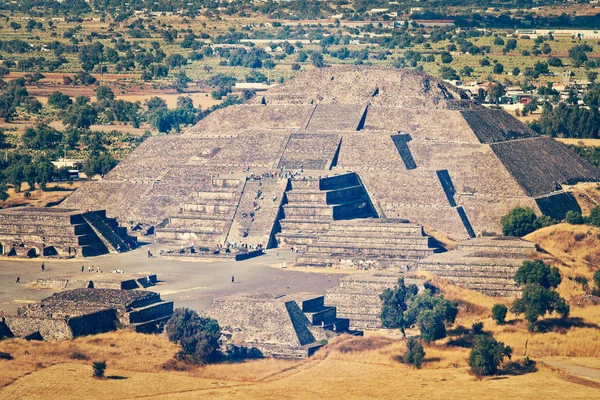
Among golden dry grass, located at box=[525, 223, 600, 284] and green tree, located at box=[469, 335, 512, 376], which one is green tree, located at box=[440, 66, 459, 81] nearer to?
golden dry grass, located at box=[525, 223, 600, 284]

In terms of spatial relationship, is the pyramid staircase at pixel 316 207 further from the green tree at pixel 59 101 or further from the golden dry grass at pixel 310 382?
the green tree at pixel 59 101

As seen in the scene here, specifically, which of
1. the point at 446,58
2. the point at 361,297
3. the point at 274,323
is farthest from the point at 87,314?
the point at 446,58

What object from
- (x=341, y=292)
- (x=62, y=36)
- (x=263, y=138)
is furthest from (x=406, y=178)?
(x=62, y=36)

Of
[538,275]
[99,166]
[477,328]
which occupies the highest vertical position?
[99,166]

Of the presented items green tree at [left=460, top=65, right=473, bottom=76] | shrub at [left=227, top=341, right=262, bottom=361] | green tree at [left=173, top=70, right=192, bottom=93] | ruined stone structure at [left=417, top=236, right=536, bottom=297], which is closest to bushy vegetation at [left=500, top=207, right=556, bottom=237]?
ruined stone structure at [left=417, top=236, right=536, bottom=297]

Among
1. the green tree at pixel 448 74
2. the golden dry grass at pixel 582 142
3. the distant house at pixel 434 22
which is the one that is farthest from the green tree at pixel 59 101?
the distant house at pixel 434 22

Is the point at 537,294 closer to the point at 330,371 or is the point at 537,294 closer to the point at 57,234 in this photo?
the point at 330,371

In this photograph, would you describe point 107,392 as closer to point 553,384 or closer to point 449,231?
point 553,384
